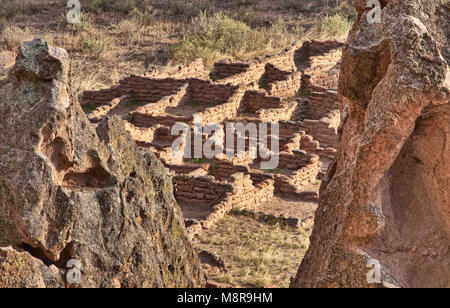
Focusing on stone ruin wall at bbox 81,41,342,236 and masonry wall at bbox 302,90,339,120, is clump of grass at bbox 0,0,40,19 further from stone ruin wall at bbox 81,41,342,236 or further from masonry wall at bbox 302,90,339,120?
masonry wall at bbox 302,90,339,120

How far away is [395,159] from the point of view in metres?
4.75

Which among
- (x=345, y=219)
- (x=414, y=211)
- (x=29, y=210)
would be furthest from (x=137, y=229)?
(x=414, y=211)

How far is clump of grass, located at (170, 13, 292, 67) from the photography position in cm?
2242

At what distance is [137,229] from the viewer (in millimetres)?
5445

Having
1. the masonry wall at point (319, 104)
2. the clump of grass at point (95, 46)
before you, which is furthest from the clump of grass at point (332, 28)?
the masonry wall at point (319, 104)

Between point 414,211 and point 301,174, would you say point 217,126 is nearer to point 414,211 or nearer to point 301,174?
point 301,174

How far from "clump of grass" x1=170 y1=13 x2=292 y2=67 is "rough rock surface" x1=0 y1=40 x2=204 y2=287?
1625 cm

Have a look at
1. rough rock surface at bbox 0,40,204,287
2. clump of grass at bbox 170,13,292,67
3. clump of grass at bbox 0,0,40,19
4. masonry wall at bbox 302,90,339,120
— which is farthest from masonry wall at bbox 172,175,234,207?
clump of grass at bbox 0,0,40,19

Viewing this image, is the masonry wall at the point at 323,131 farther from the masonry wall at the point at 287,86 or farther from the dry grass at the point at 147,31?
the dry grass at the point at 147,31

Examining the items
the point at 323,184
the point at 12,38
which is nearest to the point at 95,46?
the point at 12,38

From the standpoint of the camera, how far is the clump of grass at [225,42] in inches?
883

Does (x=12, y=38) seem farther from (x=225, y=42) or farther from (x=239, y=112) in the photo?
(x=239, y=112)

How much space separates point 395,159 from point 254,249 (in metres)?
5.13

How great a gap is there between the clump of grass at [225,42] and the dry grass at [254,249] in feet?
37.6
